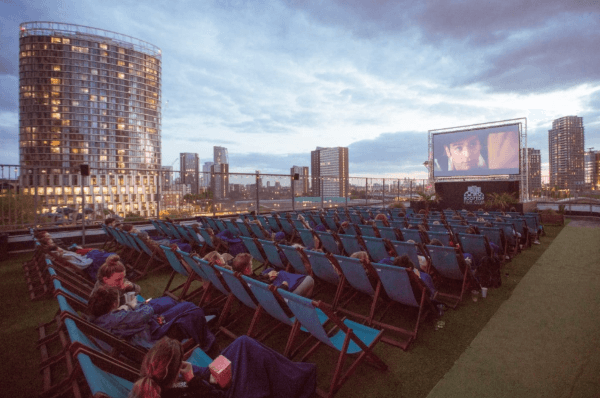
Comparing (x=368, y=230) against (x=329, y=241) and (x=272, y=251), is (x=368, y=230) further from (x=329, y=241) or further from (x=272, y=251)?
(x=272, y=251)

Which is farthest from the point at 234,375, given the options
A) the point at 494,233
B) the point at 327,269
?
the point at 494,233

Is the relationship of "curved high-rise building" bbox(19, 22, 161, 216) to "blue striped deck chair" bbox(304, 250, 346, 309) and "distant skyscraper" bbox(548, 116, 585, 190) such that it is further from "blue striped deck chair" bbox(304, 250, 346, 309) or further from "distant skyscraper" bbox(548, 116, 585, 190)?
"distant skyscraper" bbox(548, 116, 585, 190)

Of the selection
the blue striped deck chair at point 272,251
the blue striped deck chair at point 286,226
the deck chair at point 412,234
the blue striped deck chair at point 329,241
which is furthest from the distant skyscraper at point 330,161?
Answer: the blue striped deck chair at point 272,251

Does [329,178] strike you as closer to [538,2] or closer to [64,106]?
[538,2]

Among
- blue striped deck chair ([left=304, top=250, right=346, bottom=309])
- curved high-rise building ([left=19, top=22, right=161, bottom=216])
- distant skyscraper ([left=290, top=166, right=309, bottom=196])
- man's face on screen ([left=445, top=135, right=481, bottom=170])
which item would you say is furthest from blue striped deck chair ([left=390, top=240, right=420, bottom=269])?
curved high-rise building ([left=19, top=22, right=161, bottom=216])

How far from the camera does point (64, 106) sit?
84625 millimetres

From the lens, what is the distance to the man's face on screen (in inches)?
643

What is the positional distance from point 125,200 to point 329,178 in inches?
3444

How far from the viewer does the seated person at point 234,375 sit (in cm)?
143

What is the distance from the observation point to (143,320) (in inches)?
96.6

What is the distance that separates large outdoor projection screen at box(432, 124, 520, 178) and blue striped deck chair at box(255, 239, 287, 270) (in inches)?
621

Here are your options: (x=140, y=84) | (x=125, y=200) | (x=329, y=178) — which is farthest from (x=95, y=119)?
(x=329, y=178)

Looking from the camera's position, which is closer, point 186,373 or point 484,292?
point 186,373

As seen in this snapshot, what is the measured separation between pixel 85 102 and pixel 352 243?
11065 centimetres
